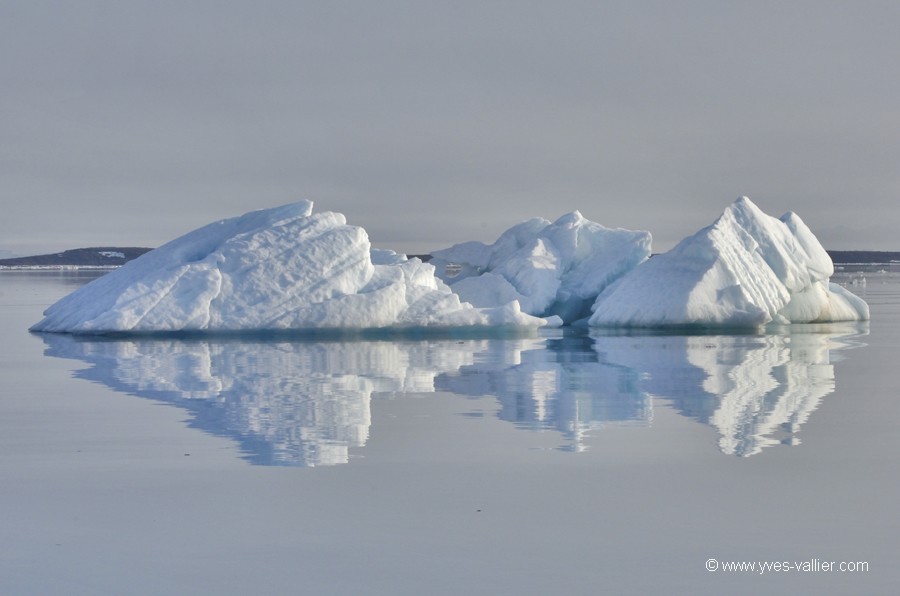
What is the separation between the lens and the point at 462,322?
64.7 ft

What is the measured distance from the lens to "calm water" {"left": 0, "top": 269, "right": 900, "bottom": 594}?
4.90 meters

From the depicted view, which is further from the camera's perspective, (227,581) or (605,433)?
(605,433)

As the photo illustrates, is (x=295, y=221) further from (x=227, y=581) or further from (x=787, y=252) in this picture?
(x=227, y=581)

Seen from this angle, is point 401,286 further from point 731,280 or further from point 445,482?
point 445,482

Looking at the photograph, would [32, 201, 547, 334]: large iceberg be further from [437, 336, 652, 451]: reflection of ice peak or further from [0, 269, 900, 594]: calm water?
[0, 269, 900, 594]: calm water

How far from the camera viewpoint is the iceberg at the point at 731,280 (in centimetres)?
2092

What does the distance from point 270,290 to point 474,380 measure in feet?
24.2

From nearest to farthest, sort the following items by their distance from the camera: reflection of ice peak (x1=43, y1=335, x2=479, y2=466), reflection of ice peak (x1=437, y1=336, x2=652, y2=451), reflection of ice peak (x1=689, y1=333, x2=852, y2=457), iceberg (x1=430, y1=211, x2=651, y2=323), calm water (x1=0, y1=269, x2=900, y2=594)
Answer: calm water (x1=0, y1=269, x2=900, y2=594), reflection of ice peak (x1=43, y1=335, x2=479, y2=466), reflection of ice peak (x1=689, y1=333, x2=852, y2=457), reflection of ice peak (x1=437, y1=336, x2=652, y2=451), iceberg (x1=430, y1=211, x2=651, y2=323)

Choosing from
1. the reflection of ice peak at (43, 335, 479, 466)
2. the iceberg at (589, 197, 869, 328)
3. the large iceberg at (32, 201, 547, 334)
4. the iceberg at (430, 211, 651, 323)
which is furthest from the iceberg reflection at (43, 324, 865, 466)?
the iceberg at (430, 211, 651, 323)

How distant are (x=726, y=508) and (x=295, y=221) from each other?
15097 millimetres

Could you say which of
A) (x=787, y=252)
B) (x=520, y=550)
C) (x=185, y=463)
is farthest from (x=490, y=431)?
(x=787, y=252)

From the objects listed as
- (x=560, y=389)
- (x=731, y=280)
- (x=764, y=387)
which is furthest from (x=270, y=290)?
(x=764, y=387)

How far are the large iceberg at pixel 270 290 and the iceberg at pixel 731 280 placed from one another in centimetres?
240

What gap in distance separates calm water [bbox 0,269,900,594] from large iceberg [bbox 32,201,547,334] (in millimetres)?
5590
